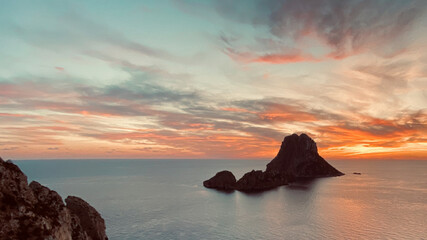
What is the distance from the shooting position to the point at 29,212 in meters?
25.9

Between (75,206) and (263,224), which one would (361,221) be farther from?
(75,206)

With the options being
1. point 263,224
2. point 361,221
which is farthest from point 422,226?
point 263,224

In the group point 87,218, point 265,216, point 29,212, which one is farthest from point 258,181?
point 29,212

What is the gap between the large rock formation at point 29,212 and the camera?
2392 cm

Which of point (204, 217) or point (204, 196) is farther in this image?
A: point (204, 196)

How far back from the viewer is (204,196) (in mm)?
138125

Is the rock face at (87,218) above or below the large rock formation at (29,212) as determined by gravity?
below

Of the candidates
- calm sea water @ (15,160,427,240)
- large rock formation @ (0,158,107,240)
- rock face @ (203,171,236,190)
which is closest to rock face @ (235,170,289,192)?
rock face @ (203,171,236,190)

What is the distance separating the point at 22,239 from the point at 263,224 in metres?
72.0

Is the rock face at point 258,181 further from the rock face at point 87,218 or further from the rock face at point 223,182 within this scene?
the rock face at point 87,218

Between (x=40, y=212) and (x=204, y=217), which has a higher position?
(x=40, y=212)

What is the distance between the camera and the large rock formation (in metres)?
23.9

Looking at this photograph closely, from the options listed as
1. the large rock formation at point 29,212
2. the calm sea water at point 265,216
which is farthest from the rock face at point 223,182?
the large rock formation at point 29,212

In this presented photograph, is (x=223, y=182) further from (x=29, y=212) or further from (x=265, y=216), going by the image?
(x=29, y=212)
